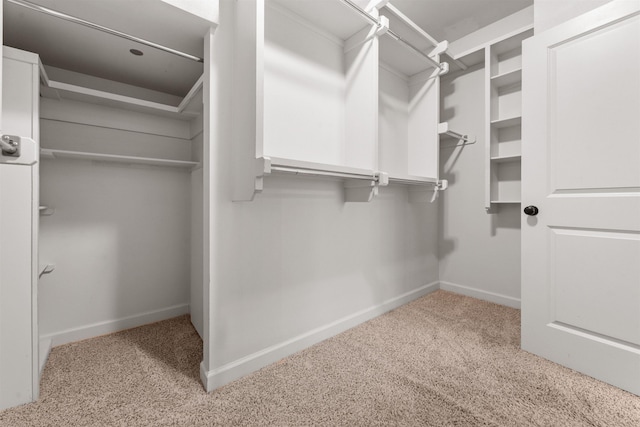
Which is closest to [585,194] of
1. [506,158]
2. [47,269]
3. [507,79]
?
[506,158]

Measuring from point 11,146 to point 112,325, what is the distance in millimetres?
1664

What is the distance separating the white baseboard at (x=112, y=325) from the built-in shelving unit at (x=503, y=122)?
2740mm

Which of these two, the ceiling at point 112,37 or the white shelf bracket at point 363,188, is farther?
the white shelf bracket at point 363,188

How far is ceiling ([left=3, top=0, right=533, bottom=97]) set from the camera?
1.40 meters

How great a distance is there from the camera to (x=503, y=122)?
2.40m

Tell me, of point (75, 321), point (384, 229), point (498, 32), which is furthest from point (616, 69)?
point (75, 321)

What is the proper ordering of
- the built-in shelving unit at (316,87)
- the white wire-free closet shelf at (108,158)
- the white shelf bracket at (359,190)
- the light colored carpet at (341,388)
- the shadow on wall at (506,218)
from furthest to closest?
the shadow on wall at (506,218) < the white shelf bracket at (359,190) < the white wire-free closet shelf at (108,158) < the built-in shelving unit at (316,87) < the light colored carpet at (341,388)

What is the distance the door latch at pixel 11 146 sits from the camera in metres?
0.91

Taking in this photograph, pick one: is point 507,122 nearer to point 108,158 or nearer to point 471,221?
point 471,221

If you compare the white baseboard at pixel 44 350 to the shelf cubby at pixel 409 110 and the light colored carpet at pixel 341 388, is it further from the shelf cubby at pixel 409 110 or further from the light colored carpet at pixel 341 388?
the shelf cubby at pixel 409 110

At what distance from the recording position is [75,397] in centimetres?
145

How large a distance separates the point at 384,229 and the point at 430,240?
0.80m

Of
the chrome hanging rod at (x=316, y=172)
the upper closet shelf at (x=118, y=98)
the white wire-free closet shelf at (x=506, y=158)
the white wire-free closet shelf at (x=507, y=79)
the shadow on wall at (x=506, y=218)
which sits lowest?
the shadow on wall at (x=506, y=218)

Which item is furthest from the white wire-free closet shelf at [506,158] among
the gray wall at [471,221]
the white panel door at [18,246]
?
the white panel door at [18,246]
